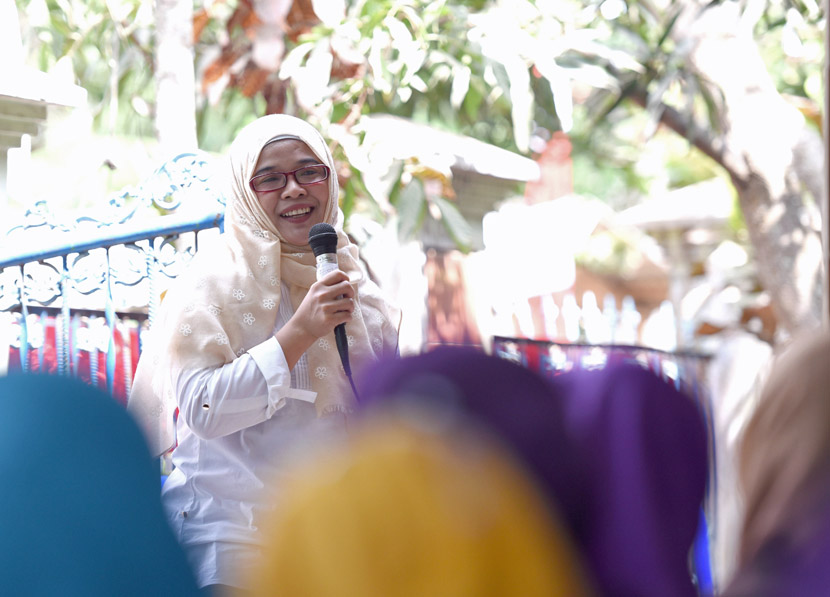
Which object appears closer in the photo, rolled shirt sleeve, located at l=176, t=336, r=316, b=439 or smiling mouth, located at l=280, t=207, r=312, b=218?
rolled shirt sleeve, located at l=176, t=336, r=316, b=439

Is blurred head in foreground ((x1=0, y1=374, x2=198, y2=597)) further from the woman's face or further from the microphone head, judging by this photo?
the woman's face

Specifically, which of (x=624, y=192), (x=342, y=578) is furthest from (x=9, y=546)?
(x=624, y=192)

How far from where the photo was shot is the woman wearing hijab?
5.52 ft

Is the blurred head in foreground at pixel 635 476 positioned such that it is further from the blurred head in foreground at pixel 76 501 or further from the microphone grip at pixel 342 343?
the microphone grip at pixel 342 343

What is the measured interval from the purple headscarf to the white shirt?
0.99 m

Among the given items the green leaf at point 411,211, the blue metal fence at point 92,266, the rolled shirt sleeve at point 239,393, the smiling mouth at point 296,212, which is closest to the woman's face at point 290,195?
the smiling mouth at point 296,212

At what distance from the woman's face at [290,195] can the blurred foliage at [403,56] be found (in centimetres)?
253

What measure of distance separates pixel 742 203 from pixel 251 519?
5.27 meters

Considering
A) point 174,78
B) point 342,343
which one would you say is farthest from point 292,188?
point 174,78

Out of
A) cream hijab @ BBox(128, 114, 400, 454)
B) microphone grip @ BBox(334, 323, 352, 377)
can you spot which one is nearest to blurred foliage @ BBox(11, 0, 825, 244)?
cream hijab @ BBox(128, 114, 400, 454)

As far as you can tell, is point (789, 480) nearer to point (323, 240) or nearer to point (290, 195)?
point (323, 240)

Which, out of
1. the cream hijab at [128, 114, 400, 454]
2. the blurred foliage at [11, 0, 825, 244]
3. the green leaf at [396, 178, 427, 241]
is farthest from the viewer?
the blurred foliage at [11, 0, 825, 244]

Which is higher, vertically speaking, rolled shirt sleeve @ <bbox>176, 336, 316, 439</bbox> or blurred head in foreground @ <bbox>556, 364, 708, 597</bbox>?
blurred head in foreground @ <bbox>556, 364, 708, 597</bbox>

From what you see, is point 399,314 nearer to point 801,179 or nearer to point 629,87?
point 629,87
